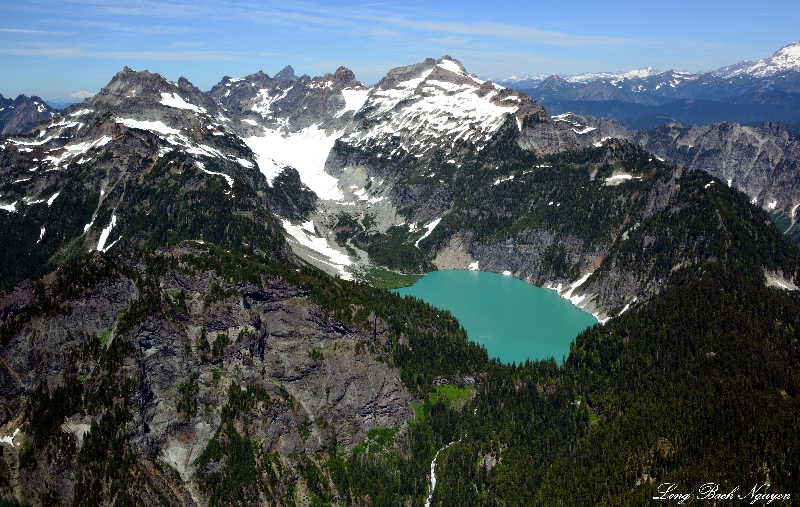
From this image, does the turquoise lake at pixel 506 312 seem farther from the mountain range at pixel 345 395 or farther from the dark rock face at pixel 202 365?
the dark rock face at pixel 202 365

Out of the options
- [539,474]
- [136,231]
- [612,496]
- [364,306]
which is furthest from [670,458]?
[136,231]

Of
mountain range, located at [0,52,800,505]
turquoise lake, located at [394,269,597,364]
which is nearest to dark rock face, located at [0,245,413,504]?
mountain range, located at [0,52,800,505]

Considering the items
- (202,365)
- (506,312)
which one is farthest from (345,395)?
(506,312)

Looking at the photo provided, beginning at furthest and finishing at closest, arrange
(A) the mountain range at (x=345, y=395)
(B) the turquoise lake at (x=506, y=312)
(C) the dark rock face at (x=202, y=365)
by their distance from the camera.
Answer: (B) the turquoise lake at (x=506, y=312) → (C) the dark rock face at (x=202, y=365) → (A) the mountain range at (x=345, y=395)

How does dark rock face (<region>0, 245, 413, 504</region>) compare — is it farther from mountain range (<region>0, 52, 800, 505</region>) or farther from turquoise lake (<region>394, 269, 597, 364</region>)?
turquoise lake (<region>394, 269, 597, 364</region>)

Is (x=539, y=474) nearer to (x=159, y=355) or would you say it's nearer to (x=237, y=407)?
(x=237, y=407)

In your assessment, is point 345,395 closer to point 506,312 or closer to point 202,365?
point 202,365

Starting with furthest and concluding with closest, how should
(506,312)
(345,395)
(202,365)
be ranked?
(506,312) → (345,395) → (202,365)

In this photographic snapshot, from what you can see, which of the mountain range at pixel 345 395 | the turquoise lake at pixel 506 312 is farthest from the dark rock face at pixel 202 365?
the turquoise lake at pixel 506 312

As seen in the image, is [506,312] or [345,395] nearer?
[345,395]
